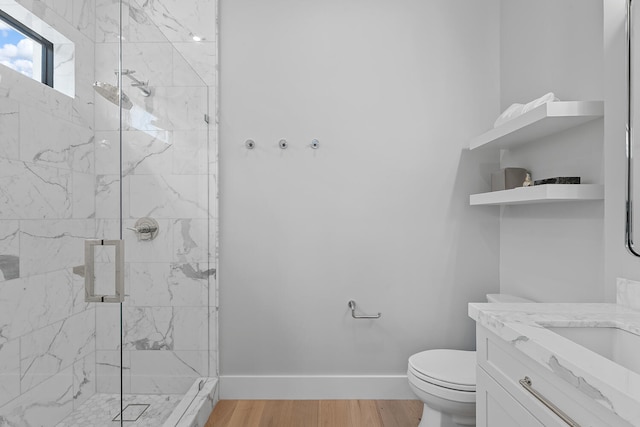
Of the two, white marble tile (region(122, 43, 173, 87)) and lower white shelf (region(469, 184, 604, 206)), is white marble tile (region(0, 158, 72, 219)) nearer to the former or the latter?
white marble tile (region(122, 43, 173, 87))

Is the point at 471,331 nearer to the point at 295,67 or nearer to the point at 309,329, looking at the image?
the point at 309,329

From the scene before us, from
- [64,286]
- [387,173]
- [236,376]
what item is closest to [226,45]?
[387,173]

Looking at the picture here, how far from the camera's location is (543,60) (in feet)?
6.06

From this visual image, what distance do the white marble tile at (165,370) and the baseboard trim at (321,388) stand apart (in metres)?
0.30

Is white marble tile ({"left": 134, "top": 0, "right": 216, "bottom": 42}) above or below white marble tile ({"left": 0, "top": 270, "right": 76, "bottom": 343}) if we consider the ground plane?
above

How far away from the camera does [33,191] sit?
1231mm

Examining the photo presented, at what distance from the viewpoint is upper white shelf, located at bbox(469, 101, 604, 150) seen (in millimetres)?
1438

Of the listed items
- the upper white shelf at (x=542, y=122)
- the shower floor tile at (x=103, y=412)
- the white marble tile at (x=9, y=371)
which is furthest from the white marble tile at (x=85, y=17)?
the upper white shelf at (x=542, y=122)

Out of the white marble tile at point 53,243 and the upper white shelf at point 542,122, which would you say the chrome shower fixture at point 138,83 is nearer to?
the white marble tile at point 53,243

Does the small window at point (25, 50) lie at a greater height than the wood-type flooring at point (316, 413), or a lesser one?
greater

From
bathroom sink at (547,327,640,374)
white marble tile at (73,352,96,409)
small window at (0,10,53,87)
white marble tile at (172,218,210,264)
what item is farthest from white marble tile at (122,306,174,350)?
bathroom sink at (547,327,640,374)

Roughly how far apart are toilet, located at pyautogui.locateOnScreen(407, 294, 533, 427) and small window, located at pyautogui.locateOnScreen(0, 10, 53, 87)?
1828 mm

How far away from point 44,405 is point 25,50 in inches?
45.7

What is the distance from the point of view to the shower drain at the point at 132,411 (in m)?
1.41
